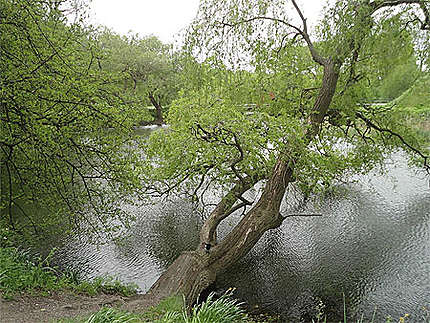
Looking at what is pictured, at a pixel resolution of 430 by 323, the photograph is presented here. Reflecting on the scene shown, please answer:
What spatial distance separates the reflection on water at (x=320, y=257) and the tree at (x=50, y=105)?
226cm

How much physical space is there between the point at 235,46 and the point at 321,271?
13.5 feet

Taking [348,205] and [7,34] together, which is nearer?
[7,34]

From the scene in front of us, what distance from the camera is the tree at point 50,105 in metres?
3.85

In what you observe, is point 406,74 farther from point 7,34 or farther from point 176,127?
point 7,34

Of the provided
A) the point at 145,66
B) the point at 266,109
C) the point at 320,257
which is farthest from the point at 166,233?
the point at 145,66

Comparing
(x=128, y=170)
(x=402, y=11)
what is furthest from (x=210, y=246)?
(x=402, y=11)

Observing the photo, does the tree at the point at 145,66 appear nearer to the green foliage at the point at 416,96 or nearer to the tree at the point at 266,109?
the tree at the point at 266,109

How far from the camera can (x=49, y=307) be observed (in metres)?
3.82

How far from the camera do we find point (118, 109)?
4.82 meters

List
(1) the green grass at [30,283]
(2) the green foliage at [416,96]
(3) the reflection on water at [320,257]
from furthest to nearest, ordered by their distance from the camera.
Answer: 1. (2) the green foliage at [416,96]
2. (3) the reflection on water at [320,257]
3. (1) the green grass at [30,283]

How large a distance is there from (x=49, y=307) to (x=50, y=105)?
214cm

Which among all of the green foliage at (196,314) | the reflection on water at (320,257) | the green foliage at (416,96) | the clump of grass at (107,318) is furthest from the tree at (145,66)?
the clump of grass at (107,318)

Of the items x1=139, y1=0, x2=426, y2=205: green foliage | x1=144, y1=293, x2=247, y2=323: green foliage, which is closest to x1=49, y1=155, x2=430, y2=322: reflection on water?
x1=139, y1=0, x2=426, y2=205: green foliage

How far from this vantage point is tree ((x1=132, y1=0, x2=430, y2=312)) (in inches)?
214
